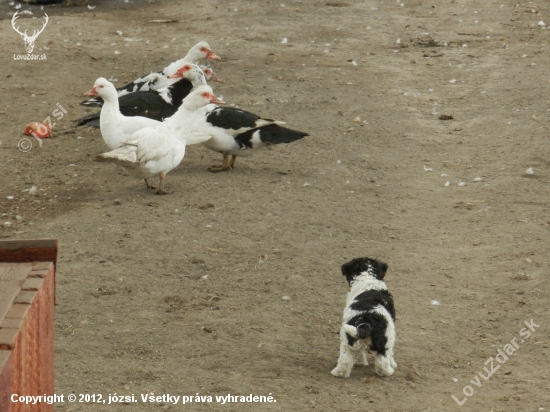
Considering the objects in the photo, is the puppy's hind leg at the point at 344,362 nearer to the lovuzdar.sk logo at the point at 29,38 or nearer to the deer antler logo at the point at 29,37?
the lovuzdar.sk logo at the point at 29,38

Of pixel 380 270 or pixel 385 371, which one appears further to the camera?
pixel 380 270

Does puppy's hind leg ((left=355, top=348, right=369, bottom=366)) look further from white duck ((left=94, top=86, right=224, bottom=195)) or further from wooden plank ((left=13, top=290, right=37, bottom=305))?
white duck ((left=94, top=86, right=224, bottom=195))

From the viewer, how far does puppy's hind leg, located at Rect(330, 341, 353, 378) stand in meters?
4.55

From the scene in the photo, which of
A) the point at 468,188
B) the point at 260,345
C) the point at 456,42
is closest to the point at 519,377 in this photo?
the point at 260,345

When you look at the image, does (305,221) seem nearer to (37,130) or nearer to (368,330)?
(368,330)

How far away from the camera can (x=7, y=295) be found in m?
2.54

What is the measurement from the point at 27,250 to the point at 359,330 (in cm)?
199

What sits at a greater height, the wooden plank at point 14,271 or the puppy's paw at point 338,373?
the wooden plank at point 14,271

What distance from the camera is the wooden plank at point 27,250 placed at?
2.95 m

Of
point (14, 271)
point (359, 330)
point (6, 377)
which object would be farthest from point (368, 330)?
point (6, 377)

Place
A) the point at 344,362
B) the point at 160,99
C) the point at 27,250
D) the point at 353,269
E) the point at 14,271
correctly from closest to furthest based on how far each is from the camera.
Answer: the point at 14,271, the point at 27,250, the point at 344,362, the point at 353,269, the point at 160,99

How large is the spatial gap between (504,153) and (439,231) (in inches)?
83.2

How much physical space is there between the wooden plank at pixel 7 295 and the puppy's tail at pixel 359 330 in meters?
2.15

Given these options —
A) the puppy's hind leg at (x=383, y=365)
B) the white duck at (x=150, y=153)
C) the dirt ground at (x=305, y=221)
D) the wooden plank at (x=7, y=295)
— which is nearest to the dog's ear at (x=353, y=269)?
the dirt ground at (x=305, y=221)
